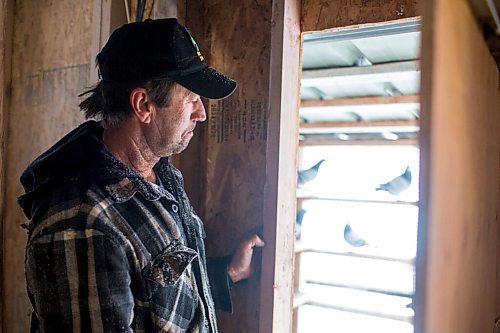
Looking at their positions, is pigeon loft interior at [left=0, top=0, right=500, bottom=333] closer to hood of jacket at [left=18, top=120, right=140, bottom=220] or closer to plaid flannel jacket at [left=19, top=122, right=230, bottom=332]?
plaid flannel jacket at [left=19, top=122, right=230, bottom=332]

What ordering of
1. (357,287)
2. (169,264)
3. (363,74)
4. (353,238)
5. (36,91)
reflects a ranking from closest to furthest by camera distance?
(169,264) → (36,91) → (363,74) → (353,238) → (357,287)

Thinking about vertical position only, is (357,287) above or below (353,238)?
below

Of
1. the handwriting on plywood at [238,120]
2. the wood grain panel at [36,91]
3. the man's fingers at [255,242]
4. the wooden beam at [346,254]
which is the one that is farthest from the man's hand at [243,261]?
the wooden beam at [346,254]

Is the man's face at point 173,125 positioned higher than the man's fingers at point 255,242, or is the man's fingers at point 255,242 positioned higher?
the man's face at point 173,125

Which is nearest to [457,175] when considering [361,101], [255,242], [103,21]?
[255,242]

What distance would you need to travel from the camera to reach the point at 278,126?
4.54ft

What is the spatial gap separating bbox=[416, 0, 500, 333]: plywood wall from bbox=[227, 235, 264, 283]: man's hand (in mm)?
796

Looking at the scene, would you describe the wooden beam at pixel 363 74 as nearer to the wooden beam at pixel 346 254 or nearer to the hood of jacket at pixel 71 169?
the wooden beam at pixel 346 254

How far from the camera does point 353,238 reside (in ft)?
12.9

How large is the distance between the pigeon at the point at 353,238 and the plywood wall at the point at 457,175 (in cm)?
322

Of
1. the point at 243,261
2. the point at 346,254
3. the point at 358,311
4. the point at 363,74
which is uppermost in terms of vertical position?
the point at 363,74

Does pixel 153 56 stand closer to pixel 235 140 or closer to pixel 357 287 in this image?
pixel 235 140

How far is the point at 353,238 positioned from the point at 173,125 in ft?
9.53

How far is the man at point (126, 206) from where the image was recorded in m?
1.08
